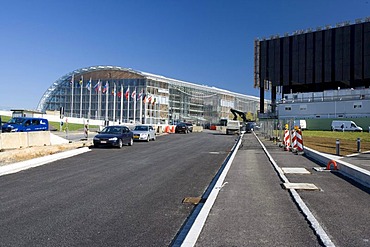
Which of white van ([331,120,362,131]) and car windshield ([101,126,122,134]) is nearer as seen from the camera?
car windshield ([101,126,122,134])

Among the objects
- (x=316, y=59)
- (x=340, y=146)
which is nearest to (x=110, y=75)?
(x=316, y=59)

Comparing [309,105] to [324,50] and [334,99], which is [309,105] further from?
[324,50]

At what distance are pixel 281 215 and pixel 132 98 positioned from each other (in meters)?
76.8

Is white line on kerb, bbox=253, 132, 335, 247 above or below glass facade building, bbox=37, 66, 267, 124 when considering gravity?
below

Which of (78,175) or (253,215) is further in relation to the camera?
(78,175)

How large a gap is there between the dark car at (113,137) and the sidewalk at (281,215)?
1364 cm

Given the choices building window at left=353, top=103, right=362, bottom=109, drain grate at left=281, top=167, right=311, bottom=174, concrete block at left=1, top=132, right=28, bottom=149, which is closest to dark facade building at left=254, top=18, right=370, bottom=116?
building window at left=353, top=103, right=362, bottom=109

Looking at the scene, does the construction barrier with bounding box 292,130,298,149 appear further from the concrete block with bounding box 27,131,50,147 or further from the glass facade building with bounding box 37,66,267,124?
the glass facade building with bounding box 37,66,267,124

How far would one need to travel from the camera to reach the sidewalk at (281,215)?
515 centimetres

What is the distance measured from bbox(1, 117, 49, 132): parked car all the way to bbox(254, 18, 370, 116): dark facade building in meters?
57.3

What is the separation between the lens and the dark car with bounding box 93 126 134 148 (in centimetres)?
2295

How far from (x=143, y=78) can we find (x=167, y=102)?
10270 mm

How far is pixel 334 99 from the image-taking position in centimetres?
6481

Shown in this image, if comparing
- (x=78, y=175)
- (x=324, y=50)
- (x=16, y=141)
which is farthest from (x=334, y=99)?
(x=78, y=175)
